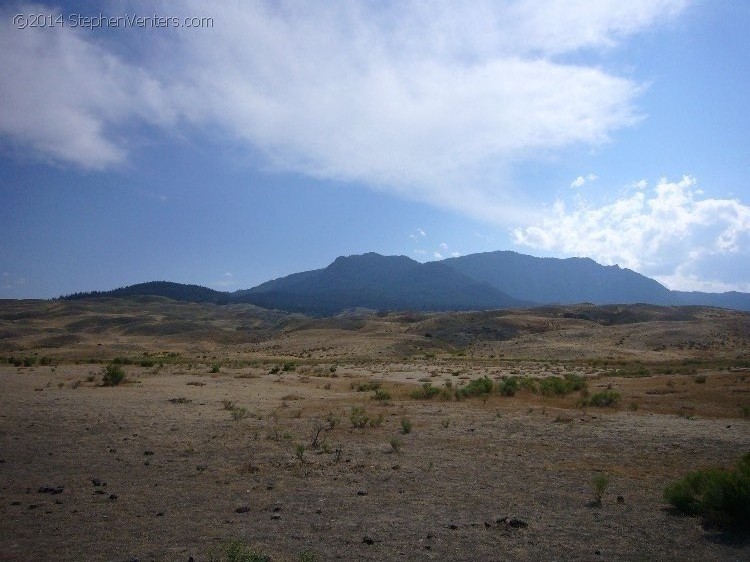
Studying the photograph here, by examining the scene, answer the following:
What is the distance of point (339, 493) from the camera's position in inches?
441

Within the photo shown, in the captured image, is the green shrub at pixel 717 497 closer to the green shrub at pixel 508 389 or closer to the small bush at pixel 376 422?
the small bush at pixel 376 422

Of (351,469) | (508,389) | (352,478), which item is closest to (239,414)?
(351,469)

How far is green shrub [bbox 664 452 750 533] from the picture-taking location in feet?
29.1

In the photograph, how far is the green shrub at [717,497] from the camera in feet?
29.1

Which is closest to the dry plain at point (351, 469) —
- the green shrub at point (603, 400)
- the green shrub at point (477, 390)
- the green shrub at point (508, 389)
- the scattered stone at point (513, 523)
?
the scattered stone at point (513, 523)

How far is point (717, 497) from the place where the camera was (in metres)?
9.28

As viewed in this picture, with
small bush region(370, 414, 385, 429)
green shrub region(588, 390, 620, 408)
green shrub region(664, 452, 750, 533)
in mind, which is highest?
green shrub region(664, 452, 750, 533)

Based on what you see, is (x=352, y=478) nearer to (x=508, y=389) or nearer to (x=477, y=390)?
(x=477, y=390)

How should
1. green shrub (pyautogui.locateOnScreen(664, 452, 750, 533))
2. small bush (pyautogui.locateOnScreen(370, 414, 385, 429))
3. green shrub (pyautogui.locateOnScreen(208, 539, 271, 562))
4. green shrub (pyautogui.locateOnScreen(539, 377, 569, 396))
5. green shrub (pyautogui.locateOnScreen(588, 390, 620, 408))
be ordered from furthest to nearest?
green shrub (pyautogui.locateOnScreen(539, 377, 569, 396)) → green shrub (pyautogui.locateOnScreen(588, 390, 620, 408)) → small bush (pyautogui.locateOnScreen(370, 414, 385, 429)) → green shrub (pyautogui.locateOnScreen(664, 452, 750, 533)) → green shrub (pyautogui.locateOnScreen(208, 539, 271, 562))

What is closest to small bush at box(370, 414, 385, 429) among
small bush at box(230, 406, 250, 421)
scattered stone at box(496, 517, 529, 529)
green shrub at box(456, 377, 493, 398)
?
small bush at box(230, 406, 250, 421)

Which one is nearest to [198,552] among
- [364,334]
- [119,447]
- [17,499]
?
[17,499]

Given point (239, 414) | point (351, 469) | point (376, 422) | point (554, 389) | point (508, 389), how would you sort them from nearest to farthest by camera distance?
point (351, 469), point (376, 422), point (239, 414), point (508, 389), point (554, 389)

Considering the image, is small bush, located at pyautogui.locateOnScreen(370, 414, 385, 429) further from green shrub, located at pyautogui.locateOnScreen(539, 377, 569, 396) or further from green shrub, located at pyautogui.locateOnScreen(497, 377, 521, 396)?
green shrub, located at pyautogui.locateOnScreen(539, 377, 569, 396)

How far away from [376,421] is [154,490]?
9.45 metres
